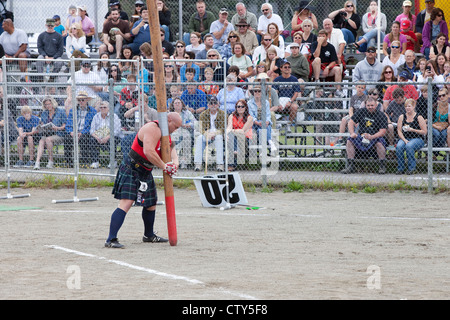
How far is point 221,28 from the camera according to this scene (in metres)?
16.6

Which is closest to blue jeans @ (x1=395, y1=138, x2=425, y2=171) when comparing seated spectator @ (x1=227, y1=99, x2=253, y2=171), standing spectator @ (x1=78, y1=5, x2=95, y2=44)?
seated spectator @ (x1=227, y1=99, x2=253, y2=171)

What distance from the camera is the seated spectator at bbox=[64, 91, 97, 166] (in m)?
12.1

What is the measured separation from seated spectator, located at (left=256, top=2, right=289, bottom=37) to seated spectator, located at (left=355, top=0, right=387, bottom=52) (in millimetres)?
1839

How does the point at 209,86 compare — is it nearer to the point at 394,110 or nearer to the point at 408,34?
the point at 394,110

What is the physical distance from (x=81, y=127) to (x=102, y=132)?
0.51 meters

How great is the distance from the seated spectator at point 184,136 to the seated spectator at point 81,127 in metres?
1.43

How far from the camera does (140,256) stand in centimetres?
750

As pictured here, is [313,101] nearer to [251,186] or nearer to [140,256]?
[251,186]

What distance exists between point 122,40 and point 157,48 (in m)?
9.33

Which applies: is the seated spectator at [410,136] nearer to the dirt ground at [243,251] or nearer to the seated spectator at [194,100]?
the dirt ground at [243,251]

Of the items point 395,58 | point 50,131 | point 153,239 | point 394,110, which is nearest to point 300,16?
point 395,58

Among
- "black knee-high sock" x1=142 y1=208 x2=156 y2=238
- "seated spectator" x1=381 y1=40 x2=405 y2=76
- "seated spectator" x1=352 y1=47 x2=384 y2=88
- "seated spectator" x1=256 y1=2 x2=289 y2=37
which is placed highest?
"seated spectator" x1=256 y1=2 x2=289 y2=37

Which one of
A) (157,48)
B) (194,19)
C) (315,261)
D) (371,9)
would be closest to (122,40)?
(194,19)

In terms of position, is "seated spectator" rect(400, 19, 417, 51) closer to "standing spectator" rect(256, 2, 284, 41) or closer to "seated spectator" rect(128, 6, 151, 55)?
"standing spectator" rect(256, 2, 284, 41)
